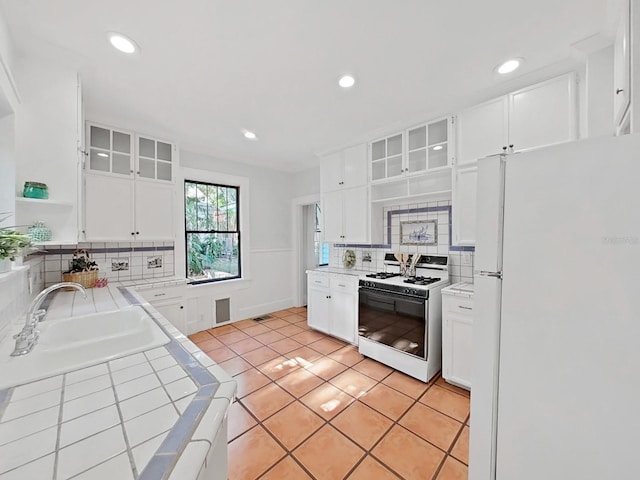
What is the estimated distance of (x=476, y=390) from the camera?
3.49ft

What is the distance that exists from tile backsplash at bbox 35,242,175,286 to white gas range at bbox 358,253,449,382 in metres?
2.56

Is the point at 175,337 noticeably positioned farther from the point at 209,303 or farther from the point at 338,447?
the point at 209,303

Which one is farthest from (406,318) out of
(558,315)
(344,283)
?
(558,315)

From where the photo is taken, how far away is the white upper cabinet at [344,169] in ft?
11.0

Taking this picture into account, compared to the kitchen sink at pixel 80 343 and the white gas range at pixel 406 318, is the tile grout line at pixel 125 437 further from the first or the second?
the white gas range at pixel 406 318

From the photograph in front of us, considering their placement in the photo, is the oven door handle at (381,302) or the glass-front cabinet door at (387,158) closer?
the oven door handle at (381,302)

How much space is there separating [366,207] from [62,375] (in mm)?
2964

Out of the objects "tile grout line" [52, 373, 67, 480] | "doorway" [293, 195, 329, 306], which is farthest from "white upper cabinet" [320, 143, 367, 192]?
"tile grout line" [52, 373, 67, 480]

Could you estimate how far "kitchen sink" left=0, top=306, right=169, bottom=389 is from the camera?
3.33 feet

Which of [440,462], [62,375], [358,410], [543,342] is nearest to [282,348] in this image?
[358,410]

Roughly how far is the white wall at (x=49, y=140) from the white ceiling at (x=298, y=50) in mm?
152

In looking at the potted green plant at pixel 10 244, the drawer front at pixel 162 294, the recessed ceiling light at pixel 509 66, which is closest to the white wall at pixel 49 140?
the potted green plant at pixel 10 244

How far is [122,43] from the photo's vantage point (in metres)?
1.70

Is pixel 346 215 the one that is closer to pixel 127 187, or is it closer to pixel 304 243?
pixel 304 243
